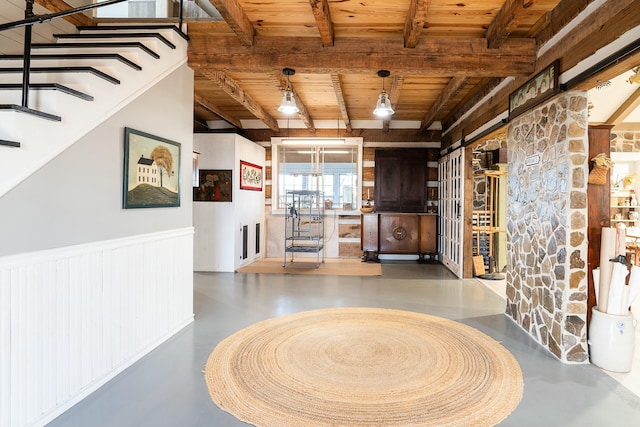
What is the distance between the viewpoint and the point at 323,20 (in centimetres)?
→ 314

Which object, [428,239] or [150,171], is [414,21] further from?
[428,239]

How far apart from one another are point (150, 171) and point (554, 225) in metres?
3.53

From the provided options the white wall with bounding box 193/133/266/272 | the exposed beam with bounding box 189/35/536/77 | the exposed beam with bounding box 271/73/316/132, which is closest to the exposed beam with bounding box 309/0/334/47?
the exposed beam with bounding box 189/35/536/77

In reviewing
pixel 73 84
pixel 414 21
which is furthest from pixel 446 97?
pixel 73 84

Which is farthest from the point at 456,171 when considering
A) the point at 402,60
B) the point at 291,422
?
the point at 291,422

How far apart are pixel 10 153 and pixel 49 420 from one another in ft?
5.14

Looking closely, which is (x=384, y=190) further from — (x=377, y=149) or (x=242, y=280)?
(x=242, y=280)

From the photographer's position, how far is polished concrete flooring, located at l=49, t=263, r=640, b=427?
7.30 ft

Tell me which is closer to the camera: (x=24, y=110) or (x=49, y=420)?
(x=24, y=110)

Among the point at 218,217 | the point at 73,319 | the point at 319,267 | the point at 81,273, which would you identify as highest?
the point at 218,217

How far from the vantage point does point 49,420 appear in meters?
2.16

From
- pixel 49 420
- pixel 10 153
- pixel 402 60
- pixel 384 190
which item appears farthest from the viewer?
pixel 384 190

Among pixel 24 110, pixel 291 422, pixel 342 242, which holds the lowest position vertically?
pixel 291 422

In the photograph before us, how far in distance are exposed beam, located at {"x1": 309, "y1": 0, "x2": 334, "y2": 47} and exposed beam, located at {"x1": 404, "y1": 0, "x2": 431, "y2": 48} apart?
702mm
